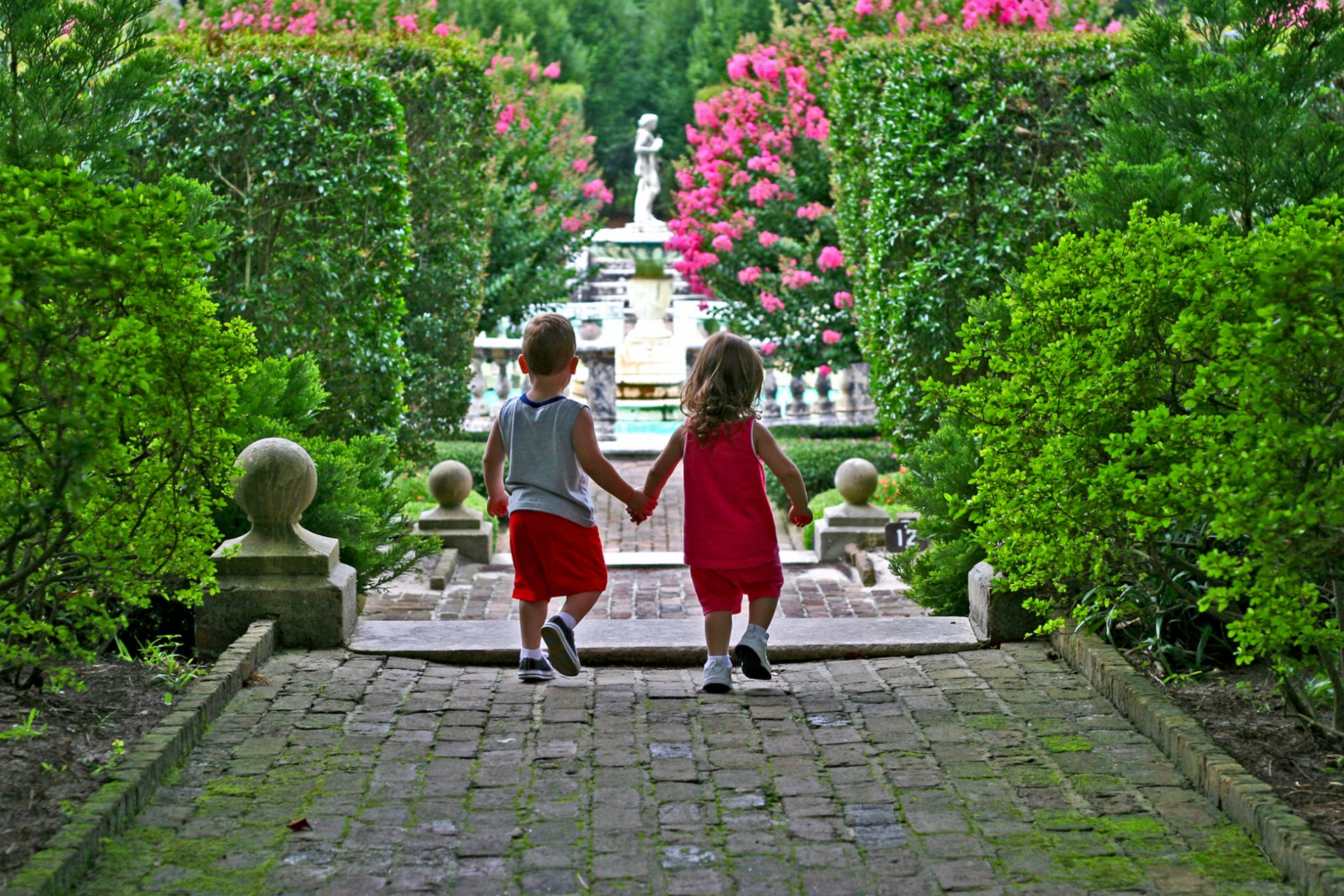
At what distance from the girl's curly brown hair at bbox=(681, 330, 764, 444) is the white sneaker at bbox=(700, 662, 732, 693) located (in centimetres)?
82

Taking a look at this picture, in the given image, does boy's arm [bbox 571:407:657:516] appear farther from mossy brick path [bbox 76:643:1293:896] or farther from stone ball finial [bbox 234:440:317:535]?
stone ball finial [bbox 234:440:317:535]

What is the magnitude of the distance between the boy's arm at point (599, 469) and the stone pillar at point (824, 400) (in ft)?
38.1

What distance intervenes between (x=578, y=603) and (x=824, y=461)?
290 inches

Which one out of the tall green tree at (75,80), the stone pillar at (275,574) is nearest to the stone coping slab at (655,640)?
the stone pillar at (275,574)

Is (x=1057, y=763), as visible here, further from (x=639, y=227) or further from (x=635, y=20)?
(x=635, y=20)

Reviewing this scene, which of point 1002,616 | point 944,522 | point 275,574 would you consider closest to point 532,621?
point 275,574

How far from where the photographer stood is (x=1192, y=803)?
158 inches

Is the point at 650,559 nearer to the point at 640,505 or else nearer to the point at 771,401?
the point at 640,505

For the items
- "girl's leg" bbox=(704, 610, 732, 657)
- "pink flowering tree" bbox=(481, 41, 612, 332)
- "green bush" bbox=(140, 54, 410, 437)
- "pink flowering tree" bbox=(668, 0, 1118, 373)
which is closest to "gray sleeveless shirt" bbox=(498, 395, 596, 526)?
"girl's leg" bbox=(704, 610, 732, 657)

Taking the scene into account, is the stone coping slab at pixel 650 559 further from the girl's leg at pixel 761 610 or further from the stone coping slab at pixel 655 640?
the girl's leg at pixel 761 610

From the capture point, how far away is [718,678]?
209 inches

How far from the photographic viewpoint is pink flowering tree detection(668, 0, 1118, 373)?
48.9ft

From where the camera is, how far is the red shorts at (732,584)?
17.6 feet

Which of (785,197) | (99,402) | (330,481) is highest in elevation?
(785,197)
